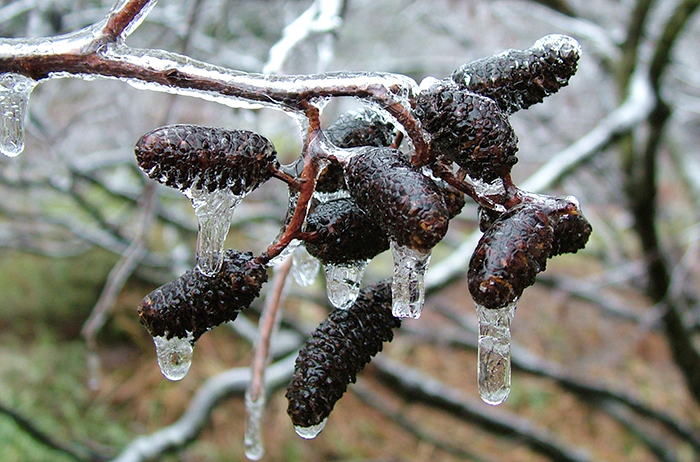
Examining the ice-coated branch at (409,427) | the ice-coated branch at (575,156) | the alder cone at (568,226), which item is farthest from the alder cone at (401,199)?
the ice-coated branch at (409,427)

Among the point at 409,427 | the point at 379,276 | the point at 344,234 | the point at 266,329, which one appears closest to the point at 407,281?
the point at 344,234

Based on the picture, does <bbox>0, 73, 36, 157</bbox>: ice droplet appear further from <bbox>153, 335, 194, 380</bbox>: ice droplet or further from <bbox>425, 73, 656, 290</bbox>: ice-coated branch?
<bbox>425, 73, 656, 290</bbox>: ice-coated branch

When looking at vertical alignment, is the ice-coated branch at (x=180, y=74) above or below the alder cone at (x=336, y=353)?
above

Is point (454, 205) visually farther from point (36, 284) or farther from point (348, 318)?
point (36, 284)

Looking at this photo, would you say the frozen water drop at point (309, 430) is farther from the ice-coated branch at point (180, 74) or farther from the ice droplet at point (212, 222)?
the ice-coated branch at point (180, 74)

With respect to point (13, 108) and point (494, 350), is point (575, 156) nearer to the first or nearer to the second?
point (494, 350)
